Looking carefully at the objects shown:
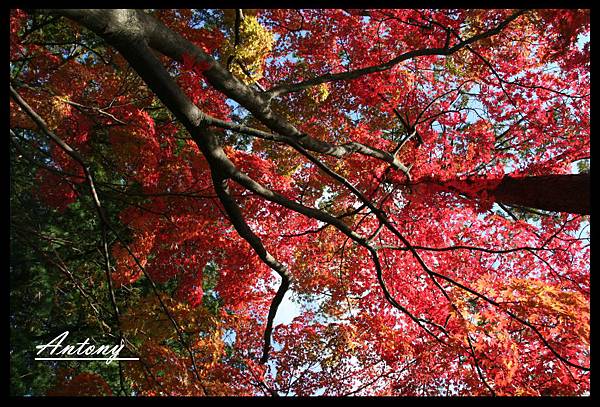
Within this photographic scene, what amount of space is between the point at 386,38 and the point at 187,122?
4490mm

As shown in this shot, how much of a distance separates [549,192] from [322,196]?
5849 mm

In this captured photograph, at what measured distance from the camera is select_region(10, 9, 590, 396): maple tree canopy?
400 cm

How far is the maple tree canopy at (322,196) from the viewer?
158 inches

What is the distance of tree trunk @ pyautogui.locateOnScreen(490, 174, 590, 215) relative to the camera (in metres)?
4.09

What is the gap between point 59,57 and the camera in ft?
24.9

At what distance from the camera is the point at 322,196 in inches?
388

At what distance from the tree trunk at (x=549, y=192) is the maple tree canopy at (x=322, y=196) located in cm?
3

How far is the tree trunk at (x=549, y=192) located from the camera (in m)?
4.09

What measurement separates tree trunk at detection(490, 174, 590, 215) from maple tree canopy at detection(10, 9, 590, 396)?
27 mm

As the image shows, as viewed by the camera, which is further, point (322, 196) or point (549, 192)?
point (322, 196)

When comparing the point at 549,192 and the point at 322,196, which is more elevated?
the point at 322,196
